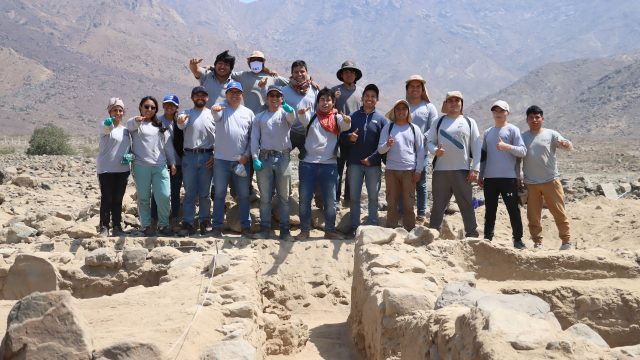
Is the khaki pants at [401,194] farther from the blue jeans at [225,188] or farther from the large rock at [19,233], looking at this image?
the large rock at [19,233]

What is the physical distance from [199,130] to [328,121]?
5.18ft

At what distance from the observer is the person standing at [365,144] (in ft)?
24.3

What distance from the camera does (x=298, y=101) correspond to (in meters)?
7.67

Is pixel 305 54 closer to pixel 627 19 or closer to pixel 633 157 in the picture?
pixel 627 19

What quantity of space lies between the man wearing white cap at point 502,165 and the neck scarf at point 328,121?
1.77m

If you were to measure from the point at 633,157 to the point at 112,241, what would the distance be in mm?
24077

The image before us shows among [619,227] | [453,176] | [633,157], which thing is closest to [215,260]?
[453,176]

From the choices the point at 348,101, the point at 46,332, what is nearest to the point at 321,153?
the point at 348,101

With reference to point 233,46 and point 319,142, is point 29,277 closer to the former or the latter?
point 319,142

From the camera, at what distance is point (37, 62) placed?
265 feet

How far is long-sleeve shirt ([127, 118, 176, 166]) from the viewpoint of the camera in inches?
291

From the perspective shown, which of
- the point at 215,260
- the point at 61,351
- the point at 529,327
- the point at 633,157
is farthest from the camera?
the point at 633,157

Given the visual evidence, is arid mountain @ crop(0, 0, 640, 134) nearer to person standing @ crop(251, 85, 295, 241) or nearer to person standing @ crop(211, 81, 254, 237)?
person standing @ crop(211, 81, 254, 237)

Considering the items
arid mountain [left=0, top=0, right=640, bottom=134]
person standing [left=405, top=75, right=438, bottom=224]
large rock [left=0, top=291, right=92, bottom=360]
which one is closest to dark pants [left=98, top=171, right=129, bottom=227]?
person standing [left=405, top=75, right=438, bottom=224]
